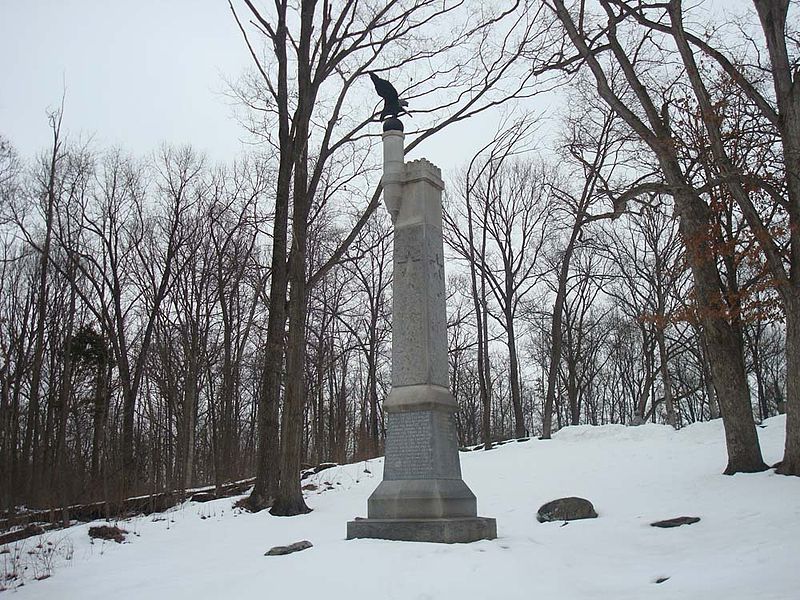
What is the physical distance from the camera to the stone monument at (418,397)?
7324 millimetres

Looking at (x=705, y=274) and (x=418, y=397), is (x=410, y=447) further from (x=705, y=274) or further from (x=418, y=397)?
(x=705, y=274)

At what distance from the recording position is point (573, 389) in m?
30.3

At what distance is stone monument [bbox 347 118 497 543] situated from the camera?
288 inches

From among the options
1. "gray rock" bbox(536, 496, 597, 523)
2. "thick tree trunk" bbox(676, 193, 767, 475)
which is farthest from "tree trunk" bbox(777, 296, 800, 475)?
"gray rock" bbox(536, 496, 597, 523)

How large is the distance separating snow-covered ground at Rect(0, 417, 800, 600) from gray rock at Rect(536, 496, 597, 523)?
0.68 feet

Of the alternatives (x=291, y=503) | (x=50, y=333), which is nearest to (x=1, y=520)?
(x=291, y=503)

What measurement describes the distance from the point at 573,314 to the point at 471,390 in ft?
42.2

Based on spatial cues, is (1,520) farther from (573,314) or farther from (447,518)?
(573,314)

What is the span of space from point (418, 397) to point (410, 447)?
1.97 feet

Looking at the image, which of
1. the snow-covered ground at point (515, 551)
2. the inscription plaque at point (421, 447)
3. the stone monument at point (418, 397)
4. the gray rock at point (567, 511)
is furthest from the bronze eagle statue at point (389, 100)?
the gray rock at point (567, 511)

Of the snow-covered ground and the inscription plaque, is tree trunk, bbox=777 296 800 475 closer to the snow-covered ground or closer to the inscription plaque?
the snow-covered ground

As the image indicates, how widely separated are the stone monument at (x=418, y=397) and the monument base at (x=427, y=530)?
1 centimetres

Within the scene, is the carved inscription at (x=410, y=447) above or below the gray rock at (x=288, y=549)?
above

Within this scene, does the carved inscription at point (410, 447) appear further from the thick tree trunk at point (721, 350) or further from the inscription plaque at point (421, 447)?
the thick tree trunk at point (721, 350)
